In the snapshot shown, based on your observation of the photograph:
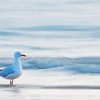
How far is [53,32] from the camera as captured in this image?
91.6ft

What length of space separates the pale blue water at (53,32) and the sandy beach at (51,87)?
3.22 feet

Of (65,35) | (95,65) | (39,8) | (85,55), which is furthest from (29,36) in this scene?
(39,8)

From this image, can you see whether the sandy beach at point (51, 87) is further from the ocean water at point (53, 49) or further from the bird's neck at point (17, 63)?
the bird's neck at point (17, 63)

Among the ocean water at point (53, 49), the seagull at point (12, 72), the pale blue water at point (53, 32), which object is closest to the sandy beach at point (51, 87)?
the ocean water at point (53, 49)

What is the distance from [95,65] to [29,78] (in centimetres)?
234

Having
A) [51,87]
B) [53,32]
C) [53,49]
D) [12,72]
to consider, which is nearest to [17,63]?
[12,72]

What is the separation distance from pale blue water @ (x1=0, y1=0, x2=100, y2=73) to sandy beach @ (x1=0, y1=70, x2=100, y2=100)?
0.98 meters

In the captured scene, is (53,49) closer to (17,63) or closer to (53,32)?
(17,63)

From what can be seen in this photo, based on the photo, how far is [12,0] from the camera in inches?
1833

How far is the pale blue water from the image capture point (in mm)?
19406

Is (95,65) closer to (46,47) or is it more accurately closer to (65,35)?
(46,47)

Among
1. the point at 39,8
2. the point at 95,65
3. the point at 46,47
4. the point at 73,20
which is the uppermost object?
the point at 39,8

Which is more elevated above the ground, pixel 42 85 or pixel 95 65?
pixel 95 65

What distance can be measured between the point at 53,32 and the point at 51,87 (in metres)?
12.8
